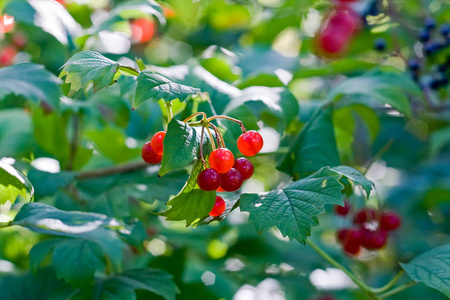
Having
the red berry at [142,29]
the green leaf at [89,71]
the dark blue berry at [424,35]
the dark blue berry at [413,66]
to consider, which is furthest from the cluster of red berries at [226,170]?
the red berry at [142,29]

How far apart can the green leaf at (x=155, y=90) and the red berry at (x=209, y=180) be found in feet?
0.47

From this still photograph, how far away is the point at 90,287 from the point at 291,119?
0.68 meters

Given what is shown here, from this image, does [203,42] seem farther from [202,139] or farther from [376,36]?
[202,139]

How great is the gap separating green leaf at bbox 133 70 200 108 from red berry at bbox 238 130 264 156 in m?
0.16

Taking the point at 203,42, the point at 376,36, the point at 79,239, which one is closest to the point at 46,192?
the point at 79,239

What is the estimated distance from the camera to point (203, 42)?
258 centimetres

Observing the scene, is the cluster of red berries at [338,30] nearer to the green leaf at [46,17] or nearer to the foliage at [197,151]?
the foliage at [197,151]

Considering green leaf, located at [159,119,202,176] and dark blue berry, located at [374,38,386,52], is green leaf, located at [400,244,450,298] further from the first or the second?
dark blue berry, located at [374,38,386,52]

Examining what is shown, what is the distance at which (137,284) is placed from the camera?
1223mm

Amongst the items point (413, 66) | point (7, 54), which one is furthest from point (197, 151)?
point (7, 54)

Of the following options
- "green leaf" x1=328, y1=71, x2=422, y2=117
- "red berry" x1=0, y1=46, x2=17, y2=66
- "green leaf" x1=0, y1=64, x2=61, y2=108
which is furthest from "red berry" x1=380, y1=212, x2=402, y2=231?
"red berry" x1=0, y1=46, x2=17, y2=66

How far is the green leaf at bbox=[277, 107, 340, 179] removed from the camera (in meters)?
1.24

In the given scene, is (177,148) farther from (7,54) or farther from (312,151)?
(7,54)

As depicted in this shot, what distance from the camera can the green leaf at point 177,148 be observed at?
878 mm
